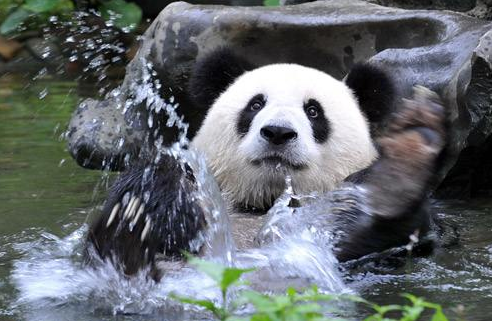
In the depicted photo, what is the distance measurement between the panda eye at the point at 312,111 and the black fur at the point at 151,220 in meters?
0.69

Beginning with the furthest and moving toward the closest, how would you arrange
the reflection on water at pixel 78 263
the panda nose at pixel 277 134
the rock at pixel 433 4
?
the rock at pixel 433 4 → the panda nose at pixel 277 134 → the reflection on water at pixel 78 263

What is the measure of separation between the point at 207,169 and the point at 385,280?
2.78ft

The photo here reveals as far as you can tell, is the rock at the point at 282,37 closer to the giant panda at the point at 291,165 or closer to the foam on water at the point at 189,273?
the giant panda at the point at 291,165

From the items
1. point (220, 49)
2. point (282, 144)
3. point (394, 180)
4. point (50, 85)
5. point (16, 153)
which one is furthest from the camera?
point (50, 85)

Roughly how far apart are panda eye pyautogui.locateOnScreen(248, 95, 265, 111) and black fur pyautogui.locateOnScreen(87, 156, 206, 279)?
22.7 inches

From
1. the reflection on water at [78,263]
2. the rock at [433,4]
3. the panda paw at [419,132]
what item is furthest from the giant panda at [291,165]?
the rock at [433,4]

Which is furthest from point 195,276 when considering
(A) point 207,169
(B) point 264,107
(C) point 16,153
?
(C) point 16,153

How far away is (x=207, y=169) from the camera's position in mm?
4316

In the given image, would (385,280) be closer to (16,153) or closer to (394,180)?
(394,180)

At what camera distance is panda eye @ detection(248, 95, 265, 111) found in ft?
15.0

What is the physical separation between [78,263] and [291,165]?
94cm

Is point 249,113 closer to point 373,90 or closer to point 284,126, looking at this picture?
point 284,126

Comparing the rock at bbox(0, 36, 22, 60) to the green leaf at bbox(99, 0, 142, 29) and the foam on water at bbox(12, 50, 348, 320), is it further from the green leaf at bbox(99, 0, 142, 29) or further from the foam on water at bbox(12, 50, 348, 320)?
the foam on water at bbox(12, 50, 348, 320)

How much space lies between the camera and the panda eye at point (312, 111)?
4.54 metres
